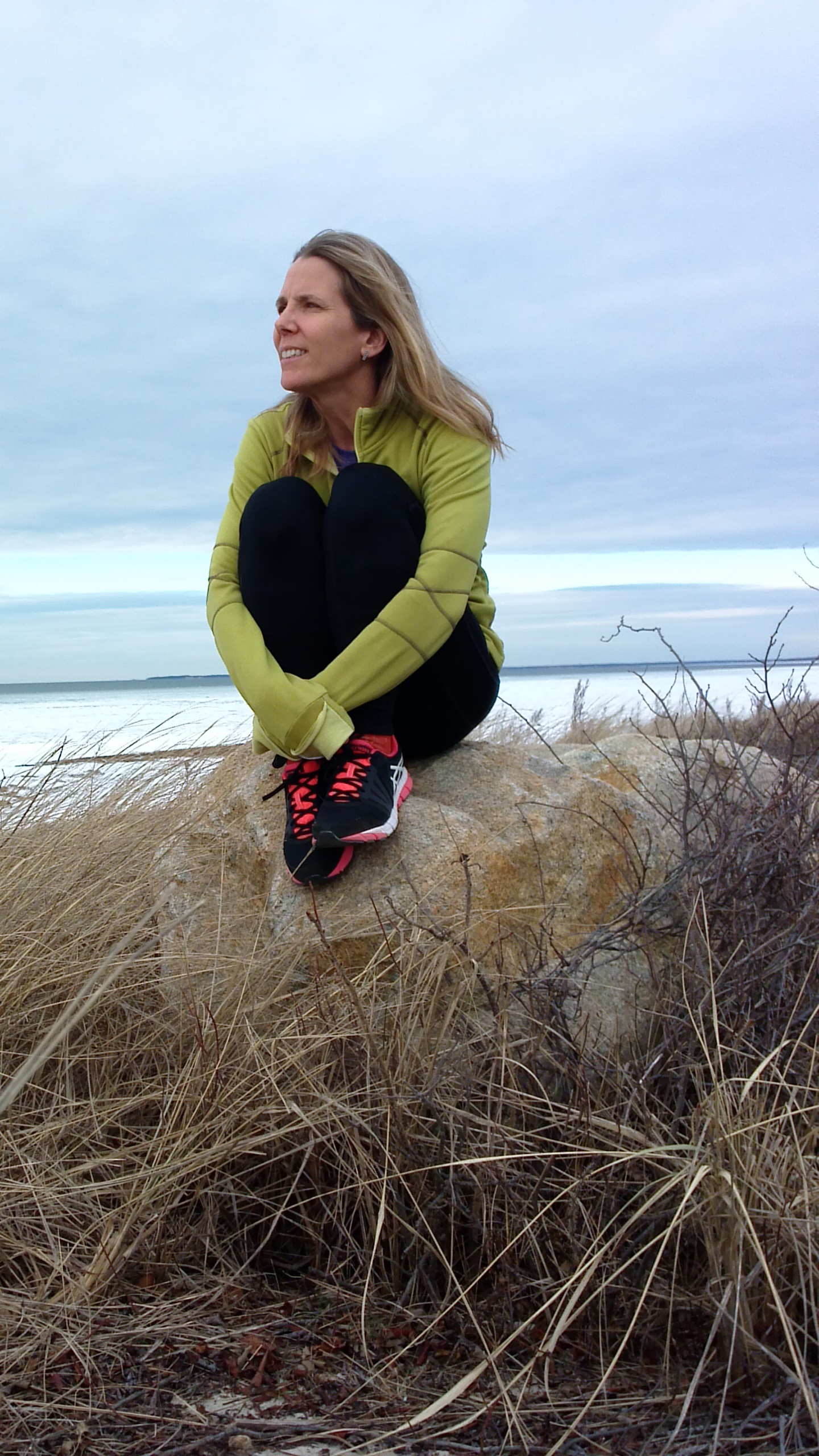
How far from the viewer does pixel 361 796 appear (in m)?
2.42

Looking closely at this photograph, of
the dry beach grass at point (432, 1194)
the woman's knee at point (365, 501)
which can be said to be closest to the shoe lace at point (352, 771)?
the dry beach grass at point (432, 1194)

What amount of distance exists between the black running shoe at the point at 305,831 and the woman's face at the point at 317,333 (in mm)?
951

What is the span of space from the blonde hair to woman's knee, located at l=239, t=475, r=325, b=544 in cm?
34

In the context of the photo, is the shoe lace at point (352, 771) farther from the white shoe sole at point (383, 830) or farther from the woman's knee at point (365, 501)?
the woman's knee at point (365, 501)

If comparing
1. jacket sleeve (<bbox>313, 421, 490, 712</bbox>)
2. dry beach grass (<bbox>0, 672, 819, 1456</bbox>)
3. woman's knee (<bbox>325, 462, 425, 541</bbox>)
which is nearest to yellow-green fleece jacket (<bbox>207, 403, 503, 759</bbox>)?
jacket sleeve (<bbox>313, 421, 490, 712</bbox>)

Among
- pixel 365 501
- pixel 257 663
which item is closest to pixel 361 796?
pixel 257 663

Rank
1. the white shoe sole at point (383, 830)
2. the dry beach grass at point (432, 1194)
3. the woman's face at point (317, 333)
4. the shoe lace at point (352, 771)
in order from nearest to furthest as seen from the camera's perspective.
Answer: the dry beach grass at point (432, 1194)
the white shoe sole at point (383, 830)
the shoe lace at point (352, 771)
the woman's face at point (317, 333)

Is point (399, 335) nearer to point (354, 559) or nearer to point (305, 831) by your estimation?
point (354, 559)

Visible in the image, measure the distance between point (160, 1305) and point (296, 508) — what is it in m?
1.65

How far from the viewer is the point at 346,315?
8.71ft

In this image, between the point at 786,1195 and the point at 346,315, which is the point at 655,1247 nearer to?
the point at 786,1195

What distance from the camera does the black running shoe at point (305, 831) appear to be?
2.39 m

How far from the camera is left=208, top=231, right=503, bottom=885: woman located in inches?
97.3

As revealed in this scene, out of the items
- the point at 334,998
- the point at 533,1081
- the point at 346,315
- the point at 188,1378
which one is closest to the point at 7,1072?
the point at 334,998
